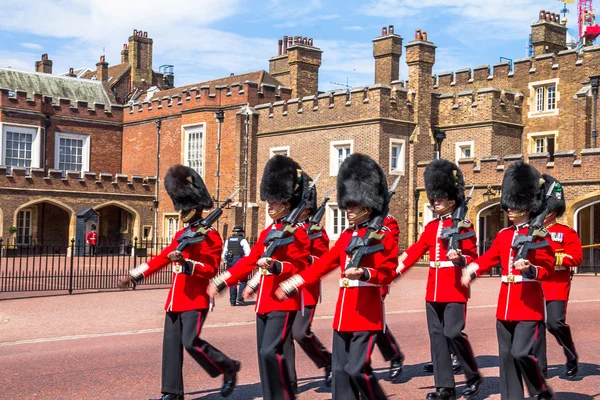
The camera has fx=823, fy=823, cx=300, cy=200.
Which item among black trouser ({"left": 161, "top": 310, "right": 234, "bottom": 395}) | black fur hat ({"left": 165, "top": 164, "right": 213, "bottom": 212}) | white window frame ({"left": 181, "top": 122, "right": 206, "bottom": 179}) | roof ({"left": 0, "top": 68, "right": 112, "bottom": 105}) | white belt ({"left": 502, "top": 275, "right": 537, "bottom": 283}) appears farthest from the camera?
roof ({"left": 0, "top": 68, "right": 112, "bottom": 105})

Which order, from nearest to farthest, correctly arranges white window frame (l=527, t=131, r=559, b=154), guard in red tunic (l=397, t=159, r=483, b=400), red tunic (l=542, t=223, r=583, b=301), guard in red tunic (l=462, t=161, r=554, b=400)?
guard in red tunic (l=462, t=161, r=554, b=400)
guard in red tunic (l=397, t=159, r=483, b=400)
red tunic (l=542, t=223, r=583, b=301)
white window frame (l=527, t=131, r=559, b=154)

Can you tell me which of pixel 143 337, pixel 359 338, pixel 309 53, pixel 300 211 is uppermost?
pixel 309 53

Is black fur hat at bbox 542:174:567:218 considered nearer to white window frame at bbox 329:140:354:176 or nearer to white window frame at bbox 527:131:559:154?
white window frame at bbox 329:140:354:176

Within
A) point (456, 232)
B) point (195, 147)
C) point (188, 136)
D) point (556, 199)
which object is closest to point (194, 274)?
point (456, 232)

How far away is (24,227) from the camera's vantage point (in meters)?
34.4

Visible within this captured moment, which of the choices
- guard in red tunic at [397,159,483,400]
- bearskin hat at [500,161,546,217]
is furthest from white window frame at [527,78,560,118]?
bearskin hat at [500,161,546,217]

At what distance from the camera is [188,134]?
3428 centimetres

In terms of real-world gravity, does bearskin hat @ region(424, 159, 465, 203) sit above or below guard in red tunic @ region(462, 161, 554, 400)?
Result: above

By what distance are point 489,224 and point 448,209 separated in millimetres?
19820

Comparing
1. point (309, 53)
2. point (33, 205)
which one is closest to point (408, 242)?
point (309, 53)

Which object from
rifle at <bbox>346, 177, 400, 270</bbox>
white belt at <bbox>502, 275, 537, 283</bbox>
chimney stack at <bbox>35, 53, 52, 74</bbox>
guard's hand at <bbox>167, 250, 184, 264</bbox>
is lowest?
white belt at <bbox>502, 275, 537, 283</bbox>

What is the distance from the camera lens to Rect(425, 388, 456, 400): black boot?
23.3 feet

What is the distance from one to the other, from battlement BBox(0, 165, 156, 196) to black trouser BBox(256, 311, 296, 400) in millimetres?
28179

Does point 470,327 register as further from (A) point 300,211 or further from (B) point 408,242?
(B) point 408,242
